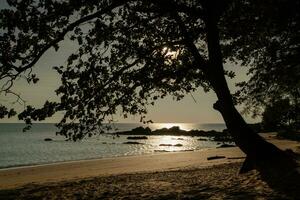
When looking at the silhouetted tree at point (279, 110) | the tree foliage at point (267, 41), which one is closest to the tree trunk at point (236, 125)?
the tree foliage at point (267, 41)

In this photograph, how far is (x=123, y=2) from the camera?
12.4 m

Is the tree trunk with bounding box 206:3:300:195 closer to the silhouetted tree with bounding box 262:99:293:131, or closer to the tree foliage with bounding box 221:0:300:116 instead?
the tree foliage with bounding box 221:0:300:116

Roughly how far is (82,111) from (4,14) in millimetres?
3944

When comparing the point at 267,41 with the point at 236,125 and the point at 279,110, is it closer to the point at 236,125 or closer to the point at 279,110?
the point at 236,125

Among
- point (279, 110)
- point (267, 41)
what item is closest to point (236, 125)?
point (267, 41)

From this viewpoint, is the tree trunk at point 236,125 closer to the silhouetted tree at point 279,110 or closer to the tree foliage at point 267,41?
the tree foliage at point 267,41

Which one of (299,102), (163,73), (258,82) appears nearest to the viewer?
(163,73)

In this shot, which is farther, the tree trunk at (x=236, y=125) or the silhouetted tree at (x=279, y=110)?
the silhouetted tree at (x=279, y=110)

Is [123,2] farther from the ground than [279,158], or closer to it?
farther from the ground

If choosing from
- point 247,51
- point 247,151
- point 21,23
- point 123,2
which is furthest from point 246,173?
point 21,23

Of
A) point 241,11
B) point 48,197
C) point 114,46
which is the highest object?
point 241,11

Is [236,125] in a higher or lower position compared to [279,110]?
lower

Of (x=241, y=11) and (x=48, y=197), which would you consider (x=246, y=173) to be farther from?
(x=48, y=197)

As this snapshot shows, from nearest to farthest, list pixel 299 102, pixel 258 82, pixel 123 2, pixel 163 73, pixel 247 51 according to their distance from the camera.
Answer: pixel 123 2 < pixel 163 73 < pixel 247 51 < pixel 258 82 < pixel 299 102
